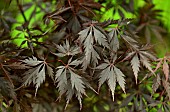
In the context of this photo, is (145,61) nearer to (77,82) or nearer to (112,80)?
(112,80)

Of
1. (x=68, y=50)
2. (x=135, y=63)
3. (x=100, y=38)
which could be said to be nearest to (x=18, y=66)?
(x=68, y=50)

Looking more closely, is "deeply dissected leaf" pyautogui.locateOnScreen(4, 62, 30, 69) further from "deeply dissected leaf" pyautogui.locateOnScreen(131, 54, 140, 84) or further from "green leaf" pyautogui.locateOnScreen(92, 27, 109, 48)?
"deeply dissected leaf" pyautogui.locateOnScreen(131, 54, 140, 84)

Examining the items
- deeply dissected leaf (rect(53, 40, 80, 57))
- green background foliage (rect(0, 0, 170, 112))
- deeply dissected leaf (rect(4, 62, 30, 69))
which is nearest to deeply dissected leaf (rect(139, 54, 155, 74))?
green background foliage (rect(0, 0, 170, 112))

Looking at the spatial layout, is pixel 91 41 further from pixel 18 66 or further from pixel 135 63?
pixel 18 66

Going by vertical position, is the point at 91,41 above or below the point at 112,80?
above

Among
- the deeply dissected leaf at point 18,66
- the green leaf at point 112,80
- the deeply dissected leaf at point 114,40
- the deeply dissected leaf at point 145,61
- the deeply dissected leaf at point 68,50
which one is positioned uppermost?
the deeply dissected leaf at point 114,40

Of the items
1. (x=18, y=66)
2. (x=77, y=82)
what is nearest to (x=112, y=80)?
(x=77, y=82)

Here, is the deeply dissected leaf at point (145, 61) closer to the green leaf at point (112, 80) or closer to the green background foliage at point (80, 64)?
the green background foliage at point (80, 64)

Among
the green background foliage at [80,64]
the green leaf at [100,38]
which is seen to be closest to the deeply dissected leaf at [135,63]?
the green background foliage at [80,64]

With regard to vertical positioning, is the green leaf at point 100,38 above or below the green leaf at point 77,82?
above

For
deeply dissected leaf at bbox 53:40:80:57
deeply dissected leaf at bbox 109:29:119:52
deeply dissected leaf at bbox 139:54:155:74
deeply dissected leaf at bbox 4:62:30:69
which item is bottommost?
deeply dissected leaf at bbox 139:54:155:74

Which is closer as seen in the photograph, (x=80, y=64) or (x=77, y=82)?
(x=77, y=82)
